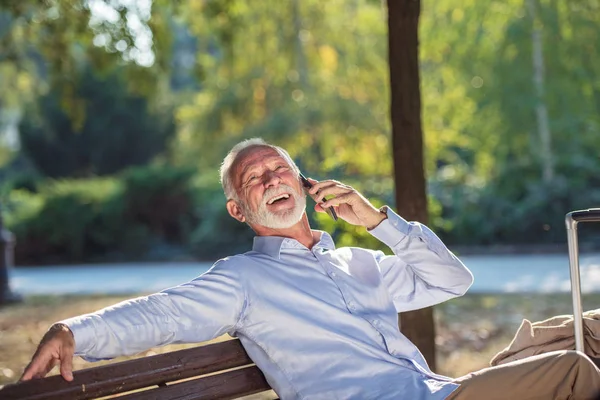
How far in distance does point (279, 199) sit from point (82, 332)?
3.14 feet

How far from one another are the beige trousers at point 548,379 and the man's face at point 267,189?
0.85 m

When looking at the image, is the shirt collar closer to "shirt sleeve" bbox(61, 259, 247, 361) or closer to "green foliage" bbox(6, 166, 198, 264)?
"shirt sleeve" bbox(61, 259, 247, 361)

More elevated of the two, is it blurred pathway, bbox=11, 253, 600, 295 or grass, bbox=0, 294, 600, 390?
blurred pathway, bbox=11, 253, 600, 295

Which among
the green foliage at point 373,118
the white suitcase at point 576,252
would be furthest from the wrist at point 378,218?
the green foliage at point 373,118

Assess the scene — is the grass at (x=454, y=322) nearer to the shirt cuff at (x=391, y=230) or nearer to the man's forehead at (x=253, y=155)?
the shirt cuff at (x=391, y=230)

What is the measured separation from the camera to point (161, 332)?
8.88 feet

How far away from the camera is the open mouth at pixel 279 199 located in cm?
320

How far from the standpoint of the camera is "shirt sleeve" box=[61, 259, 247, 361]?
2.55 metres

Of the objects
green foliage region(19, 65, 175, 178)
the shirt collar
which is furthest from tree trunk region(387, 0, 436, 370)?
green foliage region(19, 65, 175, 178)

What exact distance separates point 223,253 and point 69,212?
338 cm

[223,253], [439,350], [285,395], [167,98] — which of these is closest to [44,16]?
[439,350]

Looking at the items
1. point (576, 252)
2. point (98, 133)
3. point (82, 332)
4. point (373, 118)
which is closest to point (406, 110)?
point (576, 252)

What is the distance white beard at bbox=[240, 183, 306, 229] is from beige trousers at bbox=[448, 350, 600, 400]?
2.71ft

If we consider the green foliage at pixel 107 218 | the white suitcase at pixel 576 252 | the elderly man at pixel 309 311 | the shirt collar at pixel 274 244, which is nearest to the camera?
the elderly man at pixel 309 311
